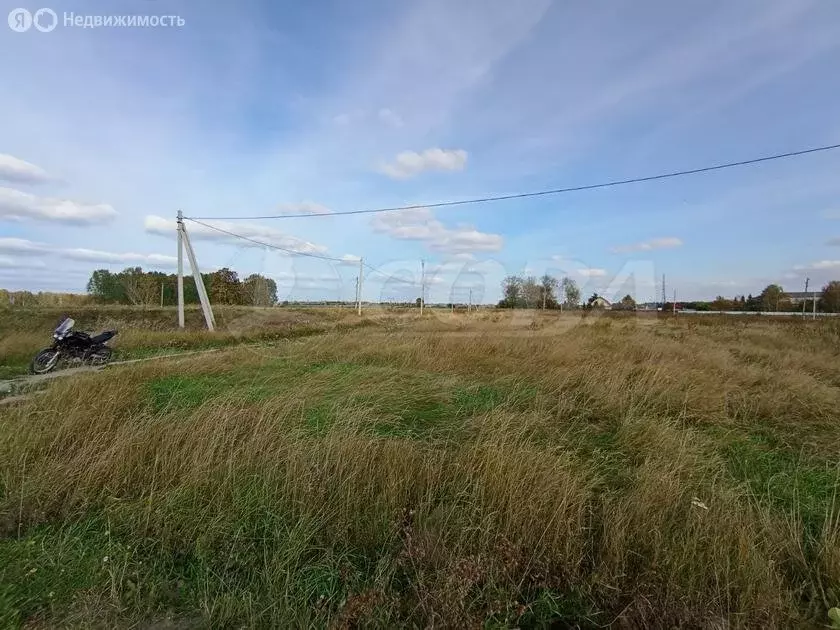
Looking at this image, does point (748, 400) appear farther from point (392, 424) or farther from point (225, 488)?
point (225, 488)

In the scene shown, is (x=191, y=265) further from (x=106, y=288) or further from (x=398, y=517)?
(x=106, y=288)

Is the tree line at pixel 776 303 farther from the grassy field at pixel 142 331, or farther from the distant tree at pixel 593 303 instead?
the grassy field at pixel 142 331

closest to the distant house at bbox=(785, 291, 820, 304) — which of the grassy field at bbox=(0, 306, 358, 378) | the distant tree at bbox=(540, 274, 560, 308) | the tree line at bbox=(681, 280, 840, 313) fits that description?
the tree line at bbox=(681, 280, 840, 313)

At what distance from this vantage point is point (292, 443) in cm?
330

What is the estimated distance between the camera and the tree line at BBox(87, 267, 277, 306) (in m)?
28.1

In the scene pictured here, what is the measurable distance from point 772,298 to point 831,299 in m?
9.09

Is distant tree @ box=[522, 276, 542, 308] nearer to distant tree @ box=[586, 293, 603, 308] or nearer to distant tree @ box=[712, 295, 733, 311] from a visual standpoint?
distant tree @ box=[586, 293, 603, 308]

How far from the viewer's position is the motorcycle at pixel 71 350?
8.45 meters

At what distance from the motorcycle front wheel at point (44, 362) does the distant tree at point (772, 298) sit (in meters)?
72.0

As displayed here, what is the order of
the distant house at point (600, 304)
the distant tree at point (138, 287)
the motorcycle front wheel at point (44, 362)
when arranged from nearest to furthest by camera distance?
the motorcycle front wheel at point (44, 362) → the distant house at point (600, 304) → the distant tree at point (138, 287)

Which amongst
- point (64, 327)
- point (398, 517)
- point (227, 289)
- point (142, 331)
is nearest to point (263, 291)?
point (227, 289)

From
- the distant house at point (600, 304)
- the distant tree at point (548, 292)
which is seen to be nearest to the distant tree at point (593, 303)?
the distant house at point (600, 304)

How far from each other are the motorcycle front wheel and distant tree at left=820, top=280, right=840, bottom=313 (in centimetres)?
6516

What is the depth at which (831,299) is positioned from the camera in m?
44.5
